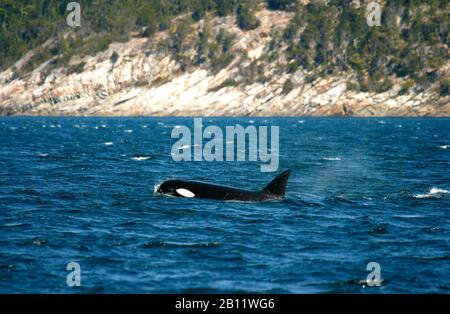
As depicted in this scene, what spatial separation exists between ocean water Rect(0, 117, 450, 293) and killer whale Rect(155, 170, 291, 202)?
0.59 metres

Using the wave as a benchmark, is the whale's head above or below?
above

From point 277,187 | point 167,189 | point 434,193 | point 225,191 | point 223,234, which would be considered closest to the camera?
point 223,234

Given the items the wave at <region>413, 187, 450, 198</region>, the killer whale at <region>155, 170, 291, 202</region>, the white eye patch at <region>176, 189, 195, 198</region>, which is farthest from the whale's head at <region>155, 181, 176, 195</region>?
the wave at <region>413, 187, 450, 198</region>

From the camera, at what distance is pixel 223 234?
28.5 meters

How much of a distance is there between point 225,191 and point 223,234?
774 centimetres

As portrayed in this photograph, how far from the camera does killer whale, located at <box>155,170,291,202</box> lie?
35.9m

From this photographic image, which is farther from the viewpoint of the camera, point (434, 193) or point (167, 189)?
point (434, 193)

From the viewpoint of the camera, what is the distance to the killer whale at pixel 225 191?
118ft

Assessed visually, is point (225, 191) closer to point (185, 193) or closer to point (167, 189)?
point (185, 193)

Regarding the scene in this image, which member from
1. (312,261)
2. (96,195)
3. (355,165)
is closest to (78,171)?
(96,195)

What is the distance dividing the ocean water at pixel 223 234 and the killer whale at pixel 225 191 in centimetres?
59

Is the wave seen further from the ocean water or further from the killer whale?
the killer whale

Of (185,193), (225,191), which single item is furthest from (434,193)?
(185,193)

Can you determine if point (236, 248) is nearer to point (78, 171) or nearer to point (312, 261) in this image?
point (312, 261)
